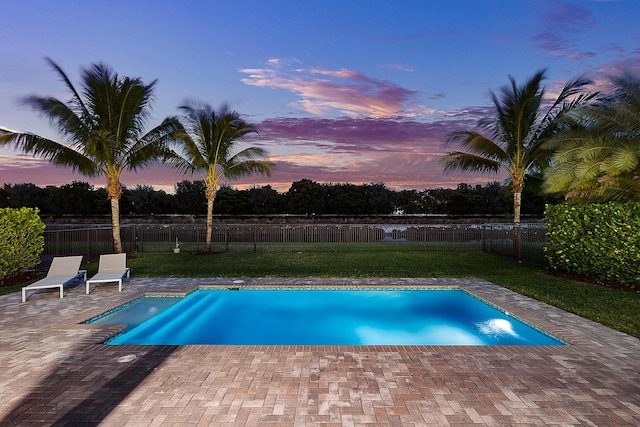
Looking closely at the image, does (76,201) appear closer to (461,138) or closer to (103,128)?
(103,128)

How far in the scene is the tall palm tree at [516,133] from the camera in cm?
1455

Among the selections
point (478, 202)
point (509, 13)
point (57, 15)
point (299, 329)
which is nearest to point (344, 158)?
point (509, 13)

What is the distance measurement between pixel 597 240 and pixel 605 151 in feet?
9.52

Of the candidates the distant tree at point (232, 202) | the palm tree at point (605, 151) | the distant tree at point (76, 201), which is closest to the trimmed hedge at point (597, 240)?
the palm tree at point (605, 151)

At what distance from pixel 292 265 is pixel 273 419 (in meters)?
10.6

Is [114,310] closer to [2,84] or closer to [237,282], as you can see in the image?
[237,282]

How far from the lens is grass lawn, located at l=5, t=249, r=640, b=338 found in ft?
25.2

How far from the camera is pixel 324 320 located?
27.6 ft

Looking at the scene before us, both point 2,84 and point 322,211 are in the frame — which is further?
point 322,211

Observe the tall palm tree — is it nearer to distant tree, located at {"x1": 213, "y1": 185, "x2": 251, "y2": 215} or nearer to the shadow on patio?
the shadow on patio

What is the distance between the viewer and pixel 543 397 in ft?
12.3

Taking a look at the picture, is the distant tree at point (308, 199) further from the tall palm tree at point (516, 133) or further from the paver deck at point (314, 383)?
the paver deck at point (314, 383)

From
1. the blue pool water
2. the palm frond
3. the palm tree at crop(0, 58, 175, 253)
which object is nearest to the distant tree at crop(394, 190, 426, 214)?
the palm frond

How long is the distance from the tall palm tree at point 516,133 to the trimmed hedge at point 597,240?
12.5ft
